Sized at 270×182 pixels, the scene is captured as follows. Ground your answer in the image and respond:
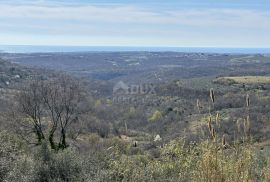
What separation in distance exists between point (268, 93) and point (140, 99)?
34780 millimetres

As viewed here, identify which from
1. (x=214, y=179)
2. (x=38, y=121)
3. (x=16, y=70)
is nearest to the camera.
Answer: (x=214, y=179)

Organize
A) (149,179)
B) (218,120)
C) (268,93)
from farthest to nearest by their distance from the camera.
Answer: (268,93) < (149,179) < (218,120)

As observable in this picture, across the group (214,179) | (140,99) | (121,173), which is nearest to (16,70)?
(140,99)

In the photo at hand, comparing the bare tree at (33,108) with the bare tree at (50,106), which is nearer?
the bare tree at (33,108)

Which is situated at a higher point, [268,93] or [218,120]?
[218,120]

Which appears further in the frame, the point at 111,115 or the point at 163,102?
the point at 163,102

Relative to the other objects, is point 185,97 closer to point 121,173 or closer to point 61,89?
point 61,89

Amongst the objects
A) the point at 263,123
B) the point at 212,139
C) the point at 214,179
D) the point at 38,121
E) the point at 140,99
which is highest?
the point at 212,139

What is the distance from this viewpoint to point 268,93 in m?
79.9

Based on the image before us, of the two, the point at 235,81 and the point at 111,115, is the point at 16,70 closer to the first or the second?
the point at 111,115

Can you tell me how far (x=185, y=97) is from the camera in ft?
310

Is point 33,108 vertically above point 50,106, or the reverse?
point 33,108

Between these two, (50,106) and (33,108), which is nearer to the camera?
(33,108)

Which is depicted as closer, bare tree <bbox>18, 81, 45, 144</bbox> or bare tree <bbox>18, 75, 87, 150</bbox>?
bare tree <bbox>18, 81, 45, 144</bbox>
